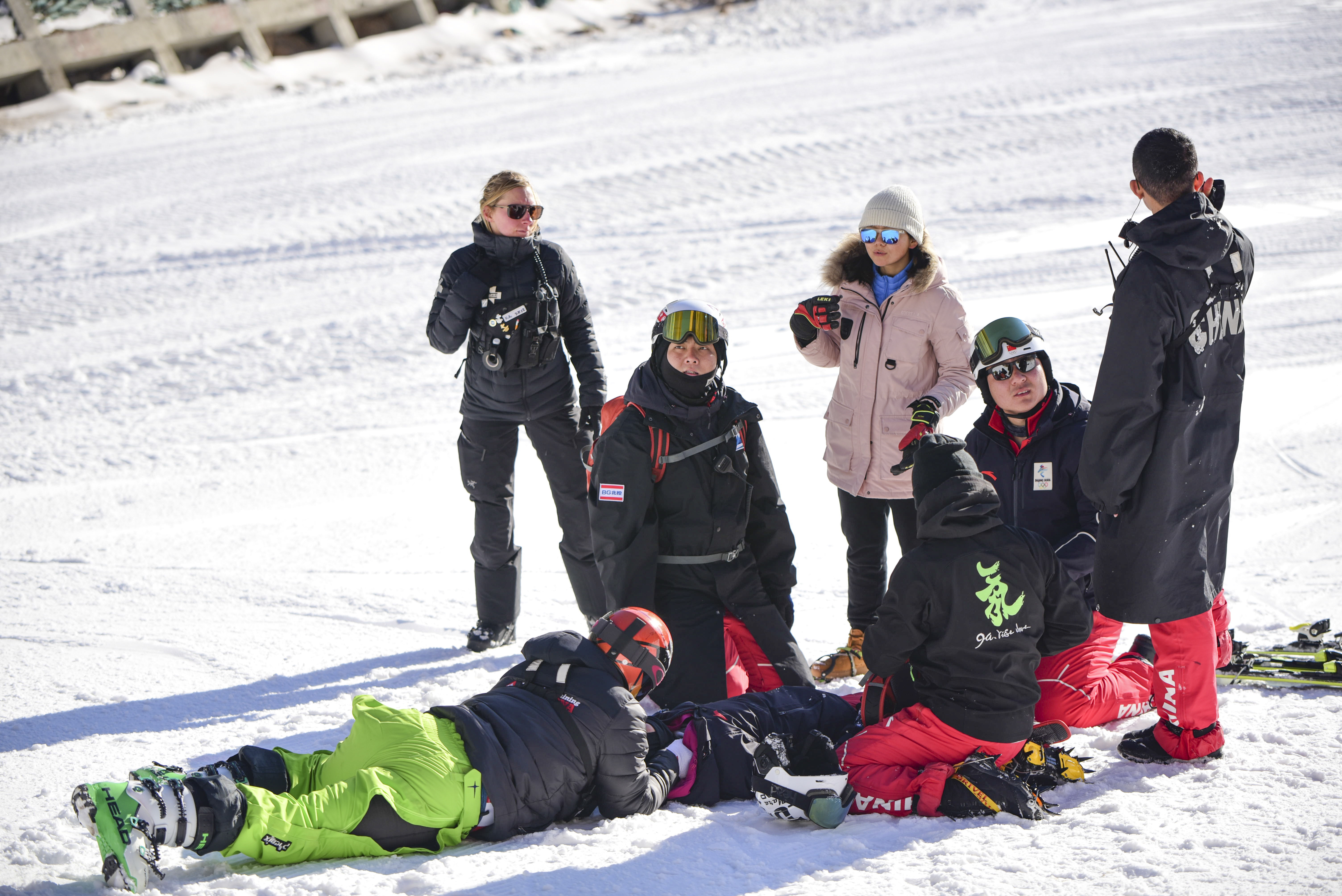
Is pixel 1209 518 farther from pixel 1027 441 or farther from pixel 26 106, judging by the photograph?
pixel 26 106

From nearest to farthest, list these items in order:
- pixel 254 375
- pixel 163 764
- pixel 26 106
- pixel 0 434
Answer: pixel 163 764
pixel 0 434
pixel 254 375
pixel 26 106

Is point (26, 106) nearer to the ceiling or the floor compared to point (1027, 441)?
nearer to the ceiling

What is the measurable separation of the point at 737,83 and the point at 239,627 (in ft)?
34.2

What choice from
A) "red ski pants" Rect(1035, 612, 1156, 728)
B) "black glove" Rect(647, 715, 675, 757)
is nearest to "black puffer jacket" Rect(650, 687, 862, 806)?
"black glove" Rect(647, 715, 675, 757)

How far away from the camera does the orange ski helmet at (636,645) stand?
3.32 meters

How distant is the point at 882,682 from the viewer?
371 cm

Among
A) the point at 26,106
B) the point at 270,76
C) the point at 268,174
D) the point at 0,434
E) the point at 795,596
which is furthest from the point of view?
the point at 270,76

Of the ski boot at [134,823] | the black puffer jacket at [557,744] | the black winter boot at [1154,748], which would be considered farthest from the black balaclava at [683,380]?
the ski boot at [134,823]

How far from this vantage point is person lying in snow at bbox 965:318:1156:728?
12.6ft

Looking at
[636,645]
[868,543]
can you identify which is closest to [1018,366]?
[868,543]

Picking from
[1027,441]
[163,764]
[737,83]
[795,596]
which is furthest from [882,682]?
[737,83]

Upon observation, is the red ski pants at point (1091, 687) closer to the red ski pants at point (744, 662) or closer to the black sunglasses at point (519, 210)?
the red ski pants at point (744, 662)

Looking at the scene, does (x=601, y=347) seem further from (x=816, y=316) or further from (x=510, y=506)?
(x=816, y=316)

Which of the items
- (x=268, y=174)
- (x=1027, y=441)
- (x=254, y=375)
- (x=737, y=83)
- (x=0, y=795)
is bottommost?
(x=0, y=795)
